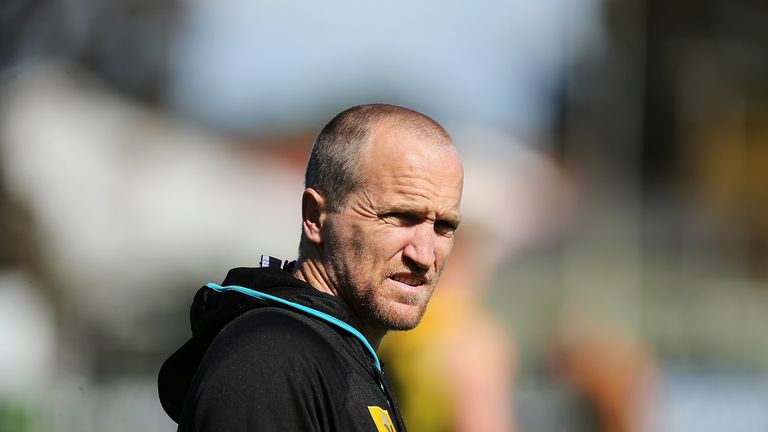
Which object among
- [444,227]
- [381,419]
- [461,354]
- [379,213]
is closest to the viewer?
[381,419]

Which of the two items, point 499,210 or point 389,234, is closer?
point 389,234

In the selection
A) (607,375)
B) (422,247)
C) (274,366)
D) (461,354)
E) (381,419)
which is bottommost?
(607,375)

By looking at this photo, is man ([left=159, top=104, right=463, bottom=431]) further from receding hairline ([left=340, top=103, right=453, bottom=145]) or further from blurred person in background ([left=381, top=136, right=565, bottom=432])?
blurred person in background ([left=381, top=136, right=565, bottom=432])

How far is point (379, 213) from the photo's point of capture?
2.18m

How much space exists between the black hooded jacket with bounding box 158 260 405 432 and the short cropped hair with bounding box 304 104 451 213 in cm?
21

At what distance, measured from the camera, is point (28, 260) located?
693 centimetres

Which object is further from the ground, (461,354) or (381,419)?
(381,419)

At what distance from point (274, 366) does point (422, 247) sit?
1.57 ft

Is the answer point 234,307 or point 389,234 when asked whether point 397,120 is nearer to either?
point 389,234

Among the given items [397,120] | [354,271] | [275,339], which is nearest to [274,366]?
[275,339]

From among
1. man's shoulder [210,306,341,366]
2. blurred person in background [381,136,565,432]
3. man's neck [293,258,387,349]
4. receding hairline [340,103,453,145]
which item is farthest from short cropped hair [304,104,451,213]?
blurred person in background [381,136,565,432]

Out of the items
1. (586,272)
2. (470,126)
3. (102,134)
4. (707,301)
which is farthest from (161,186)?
(707,301)

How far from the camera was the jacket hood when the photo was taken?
203 centimetres

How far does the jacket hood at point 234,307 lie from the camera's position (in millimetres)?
2033
